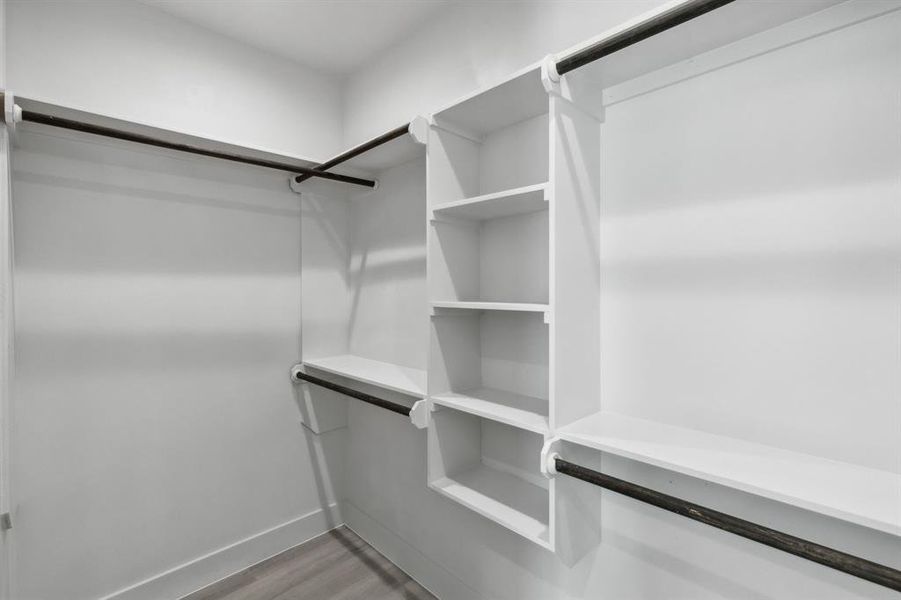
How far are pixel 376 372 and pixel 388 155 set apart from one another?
1.05 meters

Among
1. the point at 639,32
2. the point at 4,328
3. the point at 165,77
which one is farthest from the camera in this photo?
the point at 165,77

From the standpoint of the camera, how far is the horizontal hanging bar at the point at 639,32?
89cm

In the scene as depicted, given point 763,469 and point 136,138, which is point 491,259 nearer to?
point 763,469

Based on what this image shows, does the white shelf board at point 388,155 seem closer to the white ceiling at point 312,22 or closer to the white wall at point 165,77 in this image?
the white wall at point 165,77

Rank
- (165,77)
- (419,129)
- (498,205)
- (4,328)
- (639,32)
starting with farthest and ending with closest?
1. (165,77)
2. (419,129)
3. (498,205)
4. (4,328)
5. (639,32)

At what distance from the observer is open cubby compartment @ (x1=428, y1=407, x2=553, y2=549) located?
1401mm

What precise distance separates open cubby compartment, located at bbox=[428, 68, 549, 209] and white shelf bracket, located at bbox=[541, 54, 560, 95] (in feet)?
0.56

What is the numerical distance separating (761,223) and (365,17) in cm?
189

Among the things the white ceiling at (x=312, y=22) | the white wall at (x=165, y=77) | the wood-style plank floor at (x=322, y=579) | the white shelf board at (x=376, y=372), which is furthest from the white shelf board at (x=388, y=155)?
the wood-style plank floor at (x=322, y=579)

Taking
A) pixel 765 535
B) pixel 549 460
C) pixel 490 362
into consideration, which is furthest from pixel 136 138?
pixel 765 535

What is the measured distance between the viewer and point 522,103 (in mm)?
1415

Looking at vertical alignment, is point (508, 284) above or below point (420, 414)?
above

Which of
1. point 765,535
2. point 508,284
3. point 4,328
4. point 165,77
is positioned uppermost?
point 165,77

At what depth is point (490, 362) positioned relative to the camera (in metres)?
1.68
